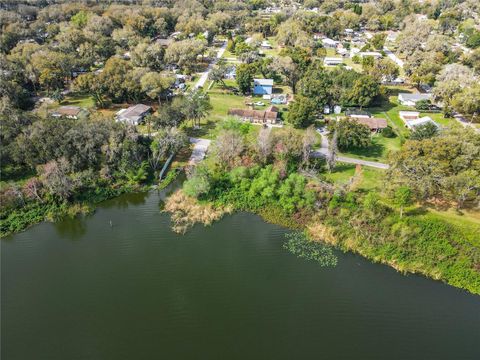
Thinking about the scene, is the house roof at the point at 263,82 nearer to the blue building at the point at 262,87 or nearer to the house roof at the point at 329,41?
the blue building at the point at 262,87

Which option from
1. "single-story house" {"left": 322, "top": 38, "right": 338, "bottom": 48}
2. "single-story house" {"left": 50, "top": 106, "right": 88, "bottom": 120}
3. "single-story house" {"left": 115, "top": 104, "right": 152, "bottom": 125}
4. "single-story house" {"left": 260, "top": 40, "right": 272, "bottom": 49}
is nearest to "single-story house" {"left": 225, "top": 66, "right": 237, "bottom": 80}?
"single-story house" {"left": 115, "top": 104, "right": 152, "bottom": 125}

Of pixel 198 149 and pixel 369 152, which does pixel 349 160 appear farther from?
pixel 198 149

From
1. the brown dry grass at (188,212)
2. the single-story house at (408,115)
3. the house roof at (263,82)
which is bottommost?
the brown dry grass at (188,212)

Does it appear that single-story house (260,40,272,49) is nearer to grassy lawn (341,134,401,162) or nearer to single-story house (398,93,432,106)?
single-story house (398,93,432,106)

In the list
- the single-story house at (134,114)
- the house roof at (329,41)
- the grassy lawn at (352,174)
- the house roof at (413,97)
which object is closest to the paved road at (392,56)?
the house roof at (329,41)

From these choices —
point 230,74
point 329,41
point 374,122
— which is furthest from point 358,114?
point 329,41

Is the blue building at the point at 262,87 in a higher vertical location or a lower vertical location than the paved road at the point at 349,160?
higher
